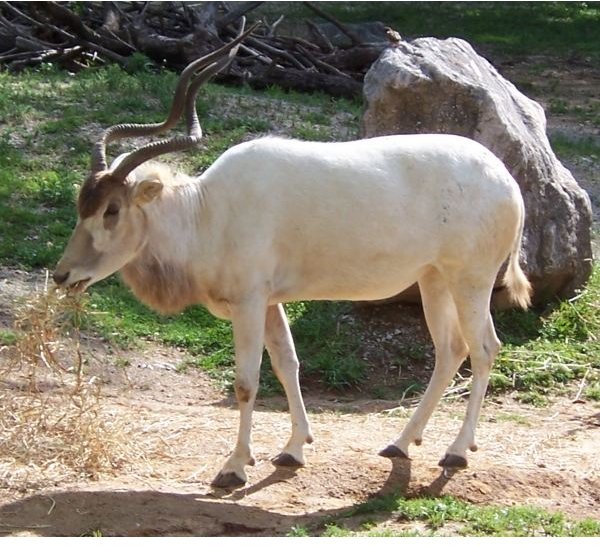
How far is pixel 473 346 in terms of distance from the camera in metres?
7.16

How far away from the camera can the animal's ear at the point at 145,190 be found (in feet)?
21.5

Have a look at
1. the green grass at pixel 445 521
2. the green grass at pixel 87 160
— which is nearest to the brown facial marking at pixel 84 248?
the green grass at pixel 87 160

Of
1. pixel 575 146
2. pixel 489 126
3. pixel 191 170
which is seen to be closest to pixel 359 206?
pixel 489 126

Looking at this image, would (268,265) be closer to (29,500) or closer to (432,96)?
(29,500)

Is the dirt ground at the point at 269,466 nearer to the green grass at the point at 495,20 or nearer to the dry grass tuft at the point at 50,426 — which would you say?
the dry grass tuft at the point at 50,426

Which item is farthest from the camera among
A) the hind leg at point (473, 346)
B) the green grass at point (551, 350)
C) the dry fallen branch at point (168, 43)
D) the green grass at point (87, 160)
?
the dry fallen branch at point (168, 43)

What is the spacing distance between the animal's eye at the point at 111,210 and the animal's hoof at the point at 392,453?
2.05 m

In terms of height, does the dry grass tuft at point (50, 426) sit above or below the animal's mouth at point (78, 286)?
below

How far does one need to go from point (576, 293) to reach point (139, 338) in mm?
3497

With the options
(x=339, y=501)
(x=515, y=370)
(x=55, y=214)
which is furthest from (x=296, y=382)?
(x=55, y=214)

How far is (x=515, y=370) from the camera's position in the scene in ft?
29.8

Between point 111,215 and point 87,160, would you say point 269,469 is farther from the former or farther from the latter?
point 87,160

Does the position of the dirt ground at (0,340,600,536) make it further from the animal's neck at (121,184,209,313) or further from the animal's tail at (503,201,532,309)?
the animal's neck at (121,184,209,313)

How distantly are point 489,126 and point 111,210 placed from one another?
152 inches
